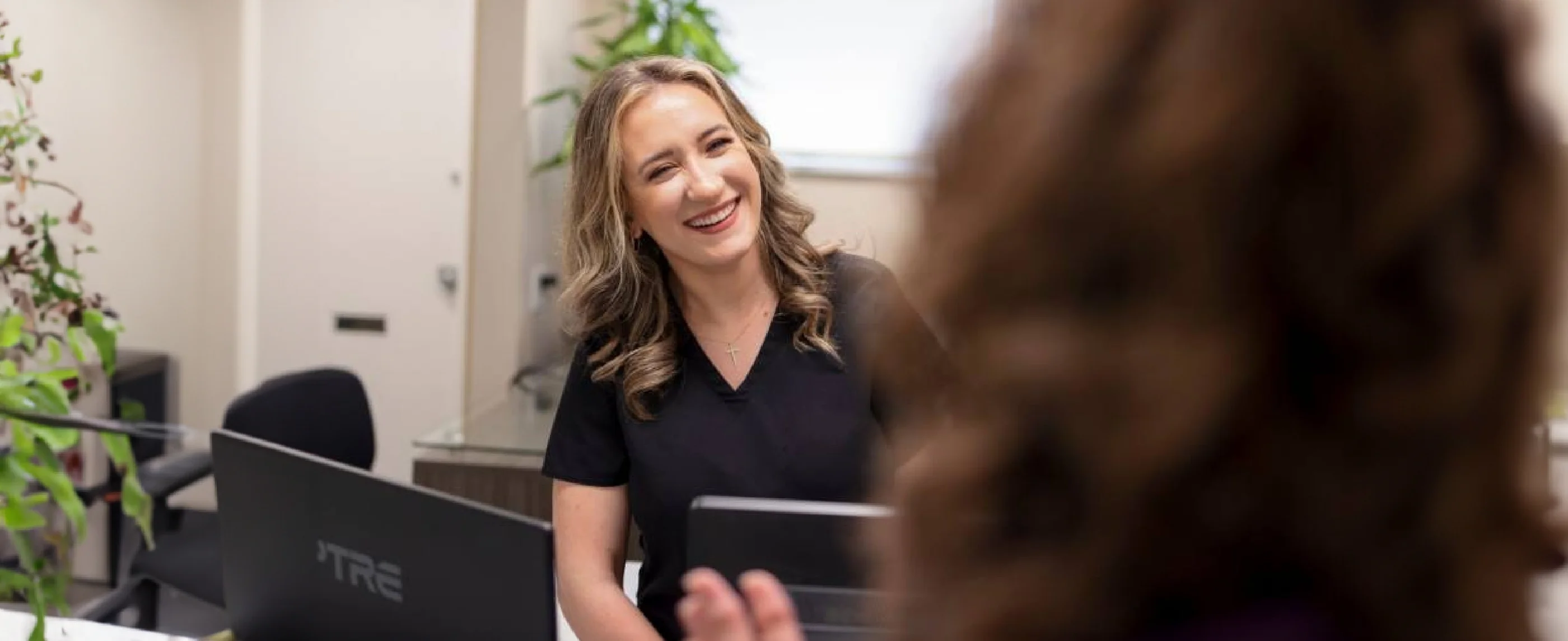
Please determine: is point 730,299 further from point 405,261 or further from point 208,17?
point 208,17

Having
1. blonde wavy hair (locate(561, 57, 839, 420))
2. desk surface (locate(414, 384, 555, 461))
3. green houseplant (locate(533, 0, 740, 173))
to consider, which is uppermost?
green houseplant (locate(533, 0, 740, 173))

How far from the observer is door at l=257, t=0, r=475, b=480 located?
4453 mm

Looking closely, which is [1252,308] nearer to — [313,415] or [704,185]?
[704,185]

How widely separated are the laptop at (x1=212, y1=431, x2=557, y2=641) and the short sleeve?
0.41 metres

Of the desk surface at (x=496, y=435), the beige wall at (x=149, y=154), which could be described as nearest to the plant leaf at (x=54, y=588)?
the desk surface at (x=496, y=435)

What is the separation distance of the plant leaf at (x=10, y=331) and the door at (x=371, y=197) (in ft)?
8.61

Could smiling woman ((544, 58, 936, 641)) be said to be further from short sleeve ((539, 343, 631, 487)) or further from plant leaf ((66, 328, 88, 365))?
plant leaf ((66, 328, 88, 365))

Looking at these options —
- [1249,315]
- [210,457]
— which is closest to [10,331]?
[210,457]

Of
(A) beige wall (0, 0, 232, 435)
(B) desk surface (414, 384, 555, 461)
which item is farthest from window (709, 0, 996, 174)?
(A) beige wall (0, 0, 232, 435)

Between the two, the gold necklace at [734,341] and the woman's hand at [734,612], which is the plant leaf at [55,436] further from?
the woman's hand at [734,612]

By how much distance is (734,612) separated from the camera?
2.74 feet

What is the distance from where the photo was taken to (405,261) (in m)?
4.57

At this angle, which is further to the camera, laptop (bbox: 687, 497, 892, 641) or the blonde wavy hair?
the blonde wavy hair

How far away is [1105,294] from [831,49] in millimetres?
4319
